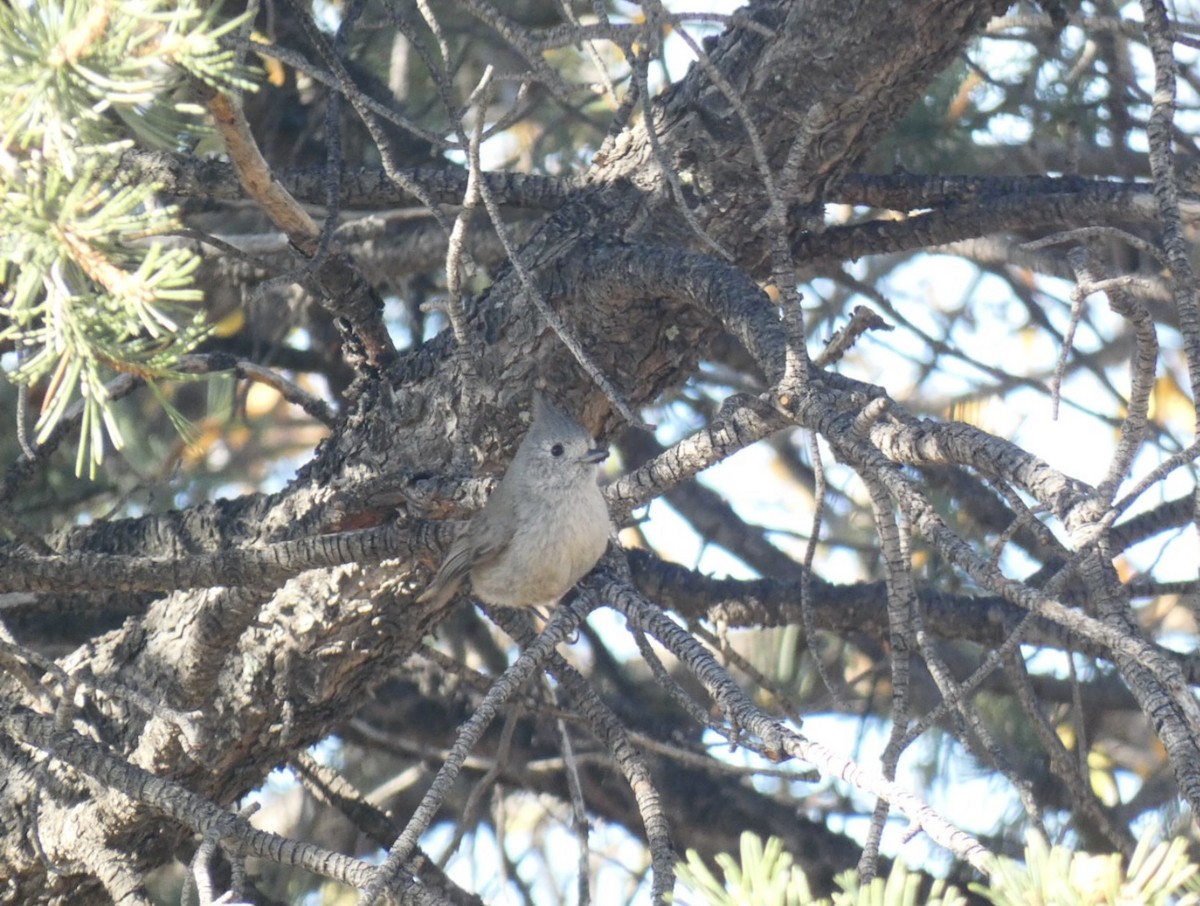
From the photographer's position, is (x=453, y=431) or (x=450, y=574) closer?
(x=453, y=431)

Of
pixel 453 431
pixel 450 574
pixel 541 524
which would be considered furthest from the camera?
pixel 541 524

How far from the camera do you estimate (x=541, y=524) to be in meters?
3.05

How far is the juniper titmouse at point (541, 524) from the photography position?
9.43 ft

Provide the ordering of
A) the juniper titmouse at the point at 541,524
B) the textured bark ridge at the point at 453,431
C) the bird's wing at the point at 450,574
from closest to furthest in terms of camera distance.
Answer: the textured bark ridge at the point at 453,431, the bird's wing at the point at 450,574, the juniper titmouse at the point at 541,524

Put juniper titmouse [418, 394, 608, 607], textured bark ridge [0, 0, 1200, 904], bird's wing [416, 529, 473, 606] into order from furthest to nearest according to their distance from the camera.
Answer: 1. juniper titmouse [418, 394, 608, 607]
2. bird's wing [416, 529, 473, 606]
3. textured bark ridge [0, 0, 1200, 904]

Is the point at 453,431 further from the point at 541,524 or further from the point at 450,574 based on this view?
the point at 541,524

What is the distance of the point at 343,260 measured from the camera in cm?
270

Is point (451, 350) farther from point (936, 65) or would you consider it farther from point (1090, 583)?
point (1090, 583)

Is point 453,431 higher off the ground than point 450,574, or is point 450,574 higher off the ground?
point 453,431

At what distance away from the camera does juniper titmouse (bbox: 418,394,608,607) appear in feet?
9.43

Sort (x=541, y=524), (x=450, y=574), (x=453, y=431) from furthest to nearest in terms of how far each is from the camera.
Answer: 1. (x=541, y=524)
2. (x=450, y=574)
3. (x=453, y=431)

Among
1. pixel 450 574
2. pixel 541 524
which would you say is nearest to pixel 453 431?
pixel 450 574

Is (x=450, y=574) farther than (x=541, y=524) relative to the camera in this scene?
No

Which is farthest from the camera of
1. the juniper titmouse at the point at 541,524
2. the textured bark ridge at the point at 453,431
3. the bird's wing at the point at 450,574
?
the juniper titmouse at the point at 541,524
